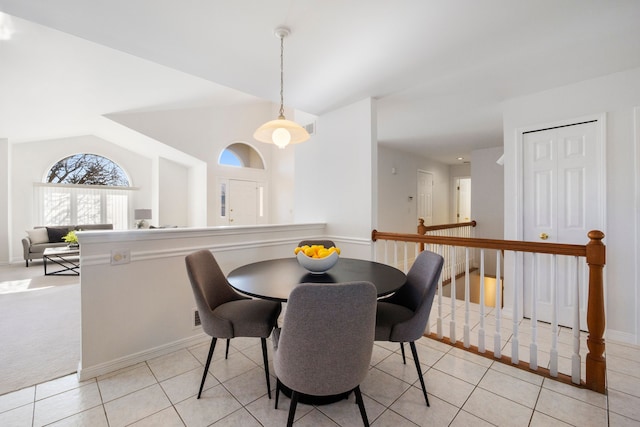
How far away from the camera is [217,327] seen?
167 centimetres

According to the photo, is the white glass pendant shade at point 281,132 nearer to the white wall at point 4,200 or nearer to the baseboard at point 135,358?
the baseboard at point 135,358

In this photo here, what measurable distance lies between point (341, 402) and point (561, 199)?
3027 mm

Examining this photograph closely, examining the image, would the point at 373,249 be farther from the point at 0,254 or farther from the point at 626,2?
the point at 0,254

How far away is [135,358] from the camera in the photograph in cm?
208

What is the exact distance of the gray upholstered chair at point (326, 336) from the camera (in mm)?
1090

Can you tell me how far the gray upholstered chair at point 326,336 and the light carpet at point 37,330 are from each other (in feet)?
6.67

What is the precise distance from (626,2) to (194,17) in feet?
8.82

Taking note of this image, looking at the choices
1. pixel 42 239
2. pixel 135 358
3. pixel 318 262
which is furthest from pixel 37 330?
pixel 42 239

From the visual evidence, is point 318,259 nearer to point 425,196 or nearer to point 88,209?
point 425,196

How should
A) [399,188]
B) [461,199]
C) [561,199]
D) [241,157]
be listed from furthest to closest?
[461,199], [241,157], [399,188], [561,199]

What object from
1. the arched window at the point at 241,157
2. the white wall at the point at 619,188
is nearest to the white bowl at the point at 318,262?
the white wall at the point at 619,188

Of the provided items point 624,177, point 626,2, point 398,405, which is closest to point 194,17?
point 626,2

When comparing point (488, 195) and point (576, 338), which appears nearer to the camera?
point (576, 338)

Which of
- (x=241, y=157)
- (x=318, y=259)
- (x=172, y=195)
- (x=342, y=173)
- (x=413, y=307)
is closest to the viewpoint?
(x=318, y=259)
